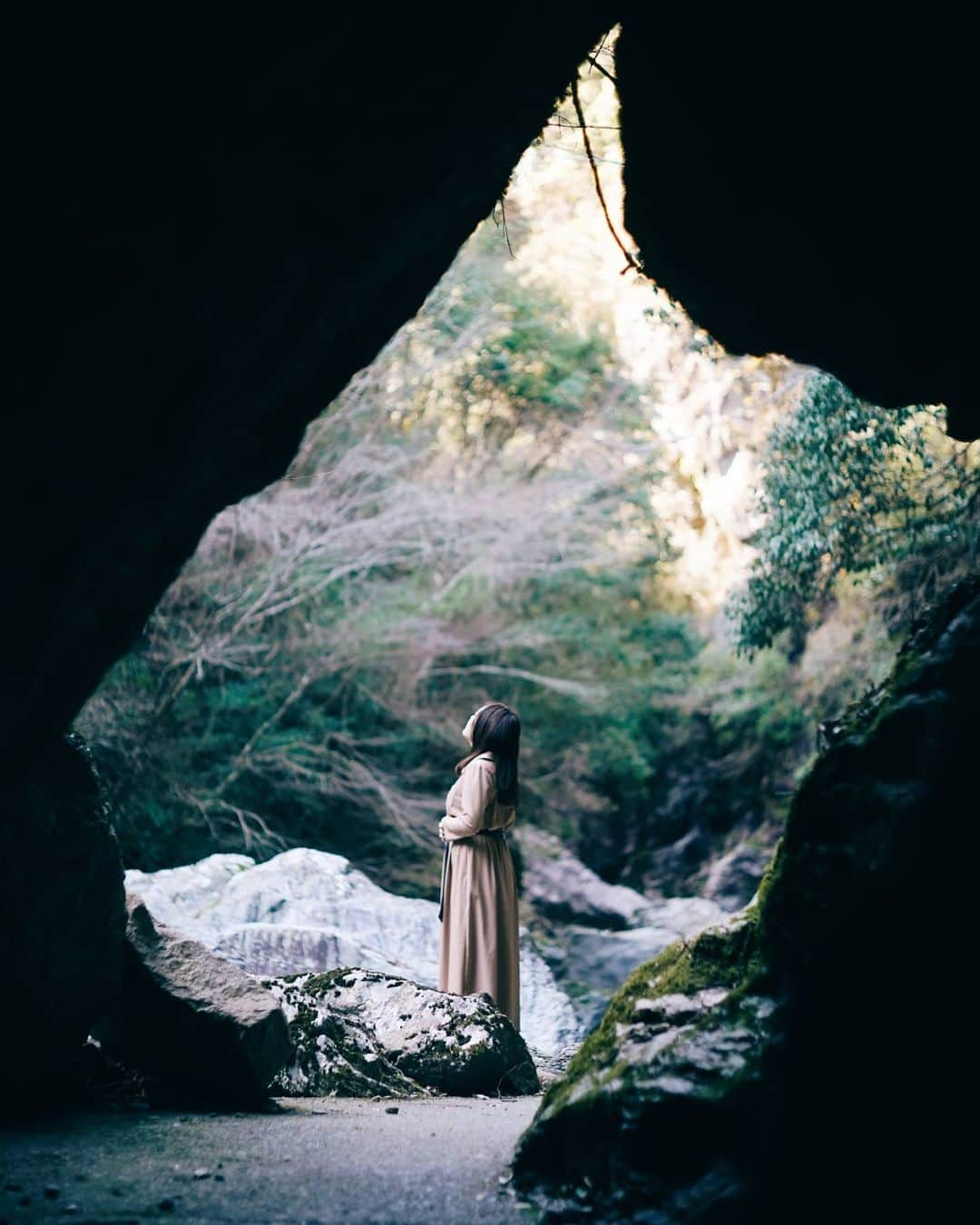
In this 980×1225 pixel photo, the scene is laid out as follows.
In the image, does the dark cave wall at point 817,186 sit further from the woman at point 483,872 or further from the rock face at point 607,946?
the rock face at point 607,946

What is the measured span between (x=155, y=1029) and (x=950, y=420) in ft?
14.8

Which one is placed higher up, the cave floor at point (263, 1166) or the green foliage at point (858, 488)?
the green foliage at point (858, 488)

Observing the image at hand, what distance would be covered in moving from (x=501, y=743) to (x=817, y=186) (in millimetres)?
4026

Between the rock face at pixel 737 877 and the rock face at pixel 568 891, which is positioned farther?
the rock face at pixel 737 877

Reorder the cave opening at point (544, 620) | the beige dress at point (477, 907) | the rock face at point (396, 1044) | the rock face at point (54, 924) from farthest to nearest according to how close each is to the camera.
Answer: the cave opening at point (544, 620) → the beige dress at point (477, 907) → the rock face at point (396, 1044) → the rock face at point (54, 924)

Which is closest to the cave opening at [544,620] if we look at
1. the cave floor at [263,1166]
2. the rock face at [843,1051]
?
the cave floor at [263,1166]

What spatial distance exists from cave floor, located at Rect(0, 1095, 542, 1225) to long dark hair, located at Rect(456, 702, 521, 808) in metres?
2.37

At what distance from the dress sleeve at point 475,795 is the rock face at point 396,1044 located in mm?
1142

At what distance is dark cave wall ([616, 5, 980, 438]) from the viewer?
12.9 feet

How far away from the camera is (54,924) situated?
5027mm

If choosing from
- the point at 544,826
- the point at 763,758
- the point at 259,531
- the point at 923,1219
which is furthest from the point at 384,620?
the point at 923,1219

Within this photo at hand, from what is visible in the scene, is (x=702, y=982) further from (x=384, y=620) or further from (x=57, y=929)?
(x=384, y=620)

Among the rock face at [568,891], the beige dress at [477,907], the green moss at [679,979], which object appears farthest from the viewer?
the rock face at [568,891]

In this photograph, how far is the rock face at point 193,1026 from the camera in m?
5.16
